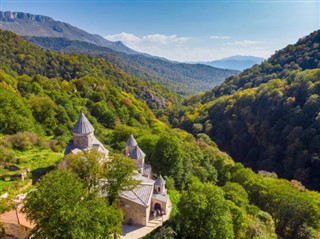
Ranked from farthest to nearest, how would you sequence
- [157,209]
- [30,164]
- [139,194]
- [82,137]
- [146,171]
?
[30,164], [146,171], [82,137], [157,209], [139,194]

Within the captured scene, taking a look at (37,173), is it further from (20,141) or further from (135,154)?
(135,154)

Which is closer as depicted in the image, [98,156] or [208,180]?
[98,156]

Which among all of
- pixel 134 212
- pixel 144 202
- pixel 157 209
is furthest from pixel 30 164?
pixel 157 209

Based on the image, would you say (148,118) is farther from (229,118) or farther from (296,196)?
(296,196)

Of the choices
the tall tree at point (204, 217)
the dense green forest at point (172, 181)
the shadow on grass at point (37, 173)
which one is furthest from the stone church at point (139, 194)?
the shadow on grass at point (37, 173)

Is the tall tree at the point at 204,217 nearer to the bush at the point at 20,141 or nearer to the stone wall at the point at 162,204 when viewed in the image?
the stone wall at the point at 162,204

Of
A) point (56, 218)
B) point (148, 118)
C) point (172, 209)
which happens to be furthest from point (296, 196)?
point (148, 118)
